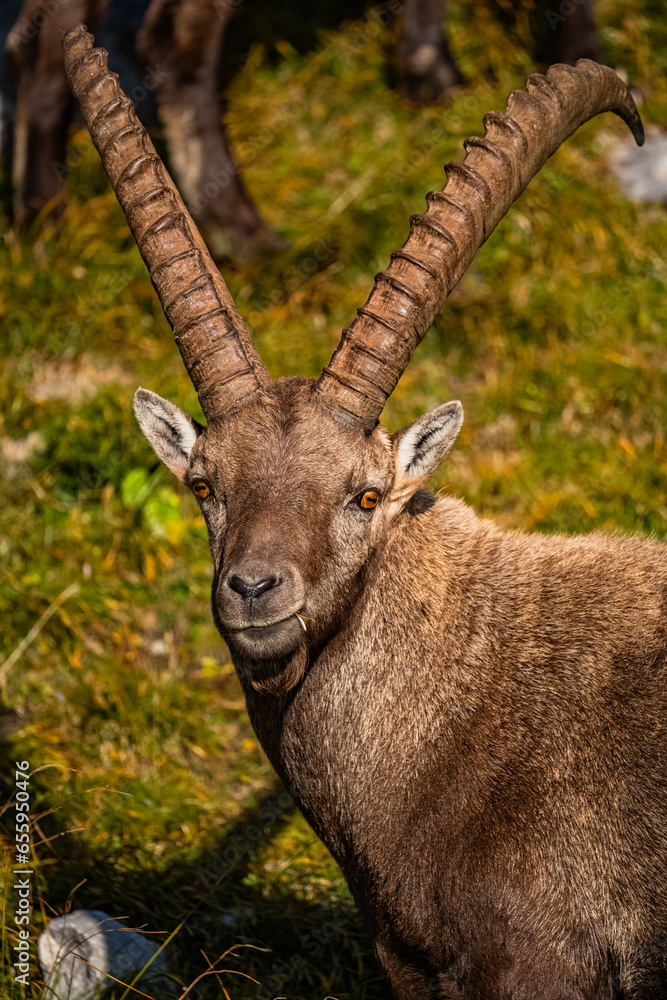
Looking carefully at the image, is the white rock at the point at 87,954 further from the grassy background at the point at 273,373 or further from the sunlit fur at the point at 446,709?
the sunlit fur at the point at 446,709

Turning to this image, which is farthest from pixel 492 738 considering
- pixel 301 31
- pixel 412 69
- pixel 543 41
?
pixel 301 31

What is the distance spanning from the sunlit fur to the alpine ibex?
0.4 inches

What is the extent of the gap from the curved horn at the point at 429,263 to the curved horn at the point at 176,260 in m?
0.47

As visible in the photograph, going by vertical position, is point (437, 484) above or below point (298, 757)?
above

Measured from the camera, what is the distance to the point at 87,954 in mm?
5086

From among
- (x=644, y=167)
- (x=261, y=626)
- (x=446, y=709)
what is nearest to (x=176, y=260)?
(x=261, y=626)

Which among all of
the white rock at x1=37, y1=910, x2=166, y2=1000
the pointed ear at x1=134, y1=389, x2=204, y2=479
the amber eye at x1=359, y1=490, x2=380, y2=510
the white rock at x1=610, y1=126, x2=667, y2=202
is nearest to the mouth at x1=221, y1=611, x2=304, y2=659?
the amber eye at x1=359, y1=490, x2=380, y2=510

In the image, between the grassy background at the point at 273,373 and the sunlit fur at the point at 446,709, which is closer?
the sunlit fur at the point at 446,709

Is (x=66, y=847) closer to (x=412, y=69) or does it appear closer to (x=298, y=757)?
(x=298, y=757)

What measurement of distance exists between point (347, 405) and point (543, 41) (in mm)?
9309

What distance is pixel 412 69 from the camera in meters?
11.3

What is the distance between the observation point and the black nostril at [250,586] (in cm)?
377

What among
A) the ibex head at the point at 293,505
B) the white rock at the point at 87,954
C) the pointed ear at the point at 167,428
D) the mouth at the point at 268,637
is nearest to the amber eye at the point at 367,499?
the ibex head at the point at 293,505

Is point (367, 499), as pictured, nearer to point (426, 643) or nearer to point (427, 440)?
point (427, 440)
